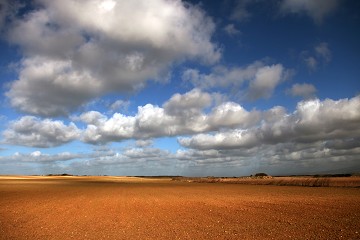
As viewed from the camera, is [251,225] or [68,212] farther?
[68,212]

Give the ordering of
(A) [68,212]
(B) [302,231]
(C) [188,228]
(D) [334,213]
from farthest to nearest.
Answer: (A) [68,212] < (D) [334,213] < (C) [188,228] < (B) [302,231]

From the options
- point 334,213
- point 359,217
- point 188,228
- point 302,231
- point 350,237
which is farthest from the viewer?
point 334,213

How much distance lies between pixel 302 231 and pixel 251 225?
2.52 m

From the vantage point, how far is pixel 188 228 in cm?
1539

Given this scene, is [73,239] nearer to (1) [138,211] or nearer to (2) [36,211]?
(1) [138,211]

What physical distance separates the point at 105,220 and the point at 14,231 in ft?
15.4

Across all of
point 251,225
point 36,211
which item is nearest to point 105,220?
point 36,211

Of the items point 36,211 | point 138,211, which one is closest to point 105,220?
point 138,211

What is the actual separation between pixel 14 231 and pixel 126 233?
573 centimetres

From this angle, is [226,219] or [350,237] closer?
[350,237]

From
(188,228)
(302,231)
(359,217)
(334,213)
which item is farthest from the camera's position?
(334,213)

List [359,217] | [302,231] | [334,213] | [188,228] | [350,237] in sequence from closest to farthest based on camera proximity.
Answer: [350,237]
[302,231]
[188,228]
[359,217]
[334,213]

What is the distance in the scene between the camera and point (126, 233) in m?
14.6

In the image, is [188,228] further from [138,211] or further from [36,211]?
[36,211]
